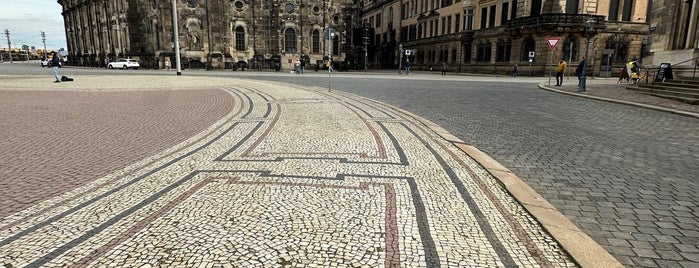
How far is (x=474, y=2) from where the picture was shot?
4503 centimetres

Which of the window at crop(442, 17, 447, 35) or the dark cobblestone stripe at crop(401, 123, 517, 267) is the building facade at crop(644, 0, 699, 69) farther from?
the window at crop(442, 17, 447, 35)

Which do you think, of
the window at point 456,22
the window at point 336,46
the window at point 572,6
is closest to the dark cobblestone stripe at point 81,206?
the window at point 572,6

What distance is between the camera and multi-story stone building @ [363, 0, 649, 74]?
35.9m

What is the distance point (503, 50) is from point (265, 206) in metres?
42.3

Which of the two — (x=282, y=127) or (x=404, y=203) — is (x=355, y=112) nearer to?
(x=282, y=127)

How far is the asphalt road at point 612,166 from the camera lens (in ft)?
10.4

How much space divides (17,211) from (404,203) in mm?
3468

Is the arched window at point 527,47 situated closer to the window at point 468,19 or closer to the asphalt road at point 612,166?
the window at point 468,19

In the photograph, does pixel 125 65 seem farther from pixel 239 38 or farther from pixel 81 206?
pixel 81 206

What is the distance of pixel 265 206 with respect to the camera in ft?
11.6

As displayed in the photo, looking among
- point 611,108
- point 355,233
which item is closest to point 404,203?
point 355,233

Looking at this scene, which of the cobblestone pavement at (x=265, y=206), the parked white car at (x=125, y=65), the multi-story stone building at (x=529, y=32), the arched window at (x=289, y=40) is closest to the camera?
the cobblestone pavement at (x=265, y=206)

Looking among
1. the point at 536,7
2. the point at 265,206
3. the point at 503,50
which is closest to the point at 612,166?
the point at 265,206

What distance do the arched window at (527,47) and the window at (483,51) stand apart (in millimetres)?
4900
